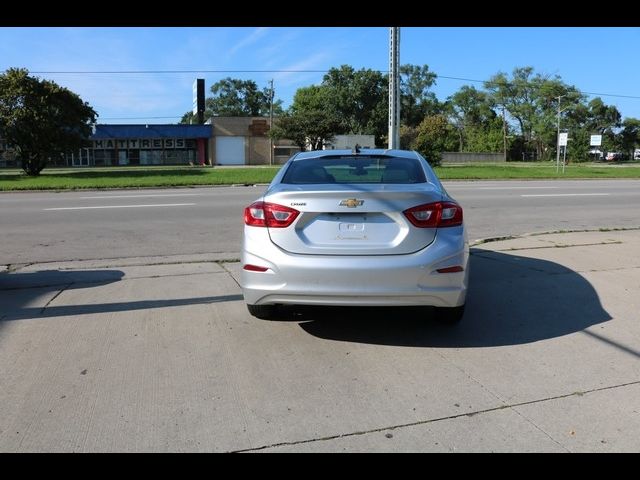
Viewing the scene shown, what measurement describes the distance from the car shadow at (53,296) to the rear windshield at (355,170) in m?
1.64

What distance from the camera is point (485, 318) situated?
17.2 feet

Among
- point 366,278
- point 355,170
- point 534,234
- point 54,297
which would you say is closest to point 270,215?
point 366,278

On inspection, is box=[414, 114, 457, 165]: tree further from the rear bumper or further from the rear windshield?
the rear bumper

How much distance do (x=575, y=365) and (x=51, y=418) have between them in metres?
3.57

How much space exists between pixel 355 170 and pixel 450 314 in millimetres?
1522

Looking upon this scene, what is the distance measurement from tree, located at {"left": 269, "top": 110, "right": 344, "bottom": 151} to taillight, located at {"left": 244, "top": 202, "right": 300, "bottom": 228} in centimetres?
4768

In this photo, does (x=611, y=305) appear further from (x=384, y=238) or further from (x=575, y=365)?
(x=384, y=238)

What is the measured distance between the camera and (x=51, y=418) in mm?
3307

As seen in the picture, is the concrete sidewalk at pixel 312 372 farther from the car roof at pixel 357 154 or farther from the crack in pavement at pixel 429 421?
the car roof at pixel 357 154

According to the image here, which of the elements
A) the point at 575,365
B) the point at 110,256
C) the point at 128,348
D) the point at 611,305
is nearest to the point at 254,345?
the point at 128,348

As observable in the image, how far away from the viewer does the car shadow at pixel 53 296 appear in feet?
17.8

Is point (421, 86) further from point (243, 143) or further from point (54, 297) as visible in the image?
point (54, 297)

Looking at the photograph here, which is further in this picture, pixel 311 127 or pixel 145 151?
pixel 145 151
